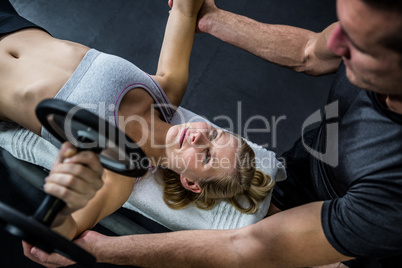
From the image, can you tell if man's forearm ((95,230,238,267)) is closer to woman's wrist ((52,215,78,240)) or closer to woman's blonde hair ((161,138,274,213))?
woman's wrist ((52,215,78,240))

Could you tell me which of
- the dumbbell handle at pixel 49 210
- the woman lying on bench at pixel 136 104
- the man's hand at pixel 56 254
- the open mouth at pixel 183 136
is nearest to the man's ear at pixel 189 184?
the woman lying on bench at pixel 136 104

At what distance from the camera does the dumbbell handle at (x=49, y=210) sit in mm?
912

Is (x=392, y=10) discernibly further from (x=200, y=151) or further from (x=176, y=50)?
(x=176, y=50)

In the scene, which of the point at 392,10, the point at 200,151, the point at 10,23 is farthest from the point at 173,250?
the point at 10,23

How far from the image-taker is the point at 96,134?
938mm

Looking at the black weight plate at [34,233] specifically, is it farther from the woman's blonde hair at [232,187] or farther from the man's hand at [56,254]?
the woman's blonde hair at [232,187]

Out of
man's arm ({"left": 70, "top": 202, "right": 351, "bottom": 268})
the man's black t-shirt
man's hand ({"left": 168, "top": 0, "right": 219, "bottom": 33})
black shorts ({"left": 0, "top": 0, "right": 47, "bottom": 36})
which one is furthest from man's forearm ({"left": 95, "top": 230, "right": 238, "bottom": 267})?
black shorts ({"left": 0, "top": 0, "right": 47, "bottom": 36})

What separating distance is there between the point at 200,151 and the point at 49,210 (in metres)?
0.89

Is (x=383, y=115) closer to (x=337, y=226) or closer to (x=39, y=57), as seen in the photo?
(x=337, y=226)

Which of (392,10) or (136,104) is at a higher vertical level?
(392,10)

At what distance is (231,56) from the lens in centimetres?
267

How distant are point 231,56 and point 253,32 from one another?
3.09ft

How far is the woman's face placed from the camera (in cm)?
172

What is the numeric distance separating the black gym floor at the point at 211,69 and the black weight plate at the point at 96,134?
59.7 inches
